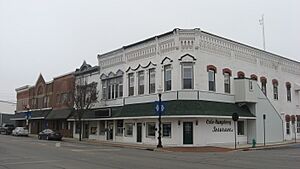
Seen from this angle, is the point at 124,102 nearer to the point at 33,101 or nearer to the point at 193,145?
the point at 193,145

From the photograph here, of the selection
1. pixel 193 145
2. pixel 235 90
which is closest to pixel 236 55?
pixel 235 90

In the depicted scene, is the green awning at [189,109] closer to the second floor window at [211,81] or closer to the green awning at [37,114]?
the second floor window at [211,81]

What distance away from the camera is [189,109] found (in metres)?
31.3

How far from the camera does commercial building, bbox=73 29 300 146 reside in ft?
107

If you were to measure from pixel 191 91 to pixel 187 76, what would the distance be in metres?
1.51

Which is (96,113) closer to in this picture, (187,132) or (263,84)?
(187,132)

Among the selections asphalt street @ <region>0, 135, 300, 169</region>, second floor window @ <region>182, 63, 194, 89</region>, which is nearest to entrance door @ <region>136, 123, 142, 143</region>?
second floor window @ <region>182, 63, 194, 89</region>

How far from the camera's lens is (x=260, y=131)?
36.7 m

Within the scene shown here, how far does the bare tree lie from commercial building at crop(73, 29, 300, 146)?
1004 mm

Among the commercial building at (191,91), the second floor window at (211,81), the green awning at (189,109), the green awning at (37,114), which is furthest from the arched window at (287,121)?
the green awning at (37,114)

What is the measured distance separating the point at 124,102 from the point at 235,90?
38.3 feet

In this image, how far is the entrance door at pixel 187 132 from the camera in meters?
32.0

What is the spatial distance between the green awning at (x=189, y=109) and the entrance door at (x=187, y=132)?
5.46 feet

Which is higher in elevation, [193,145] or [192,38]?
[192,38]
